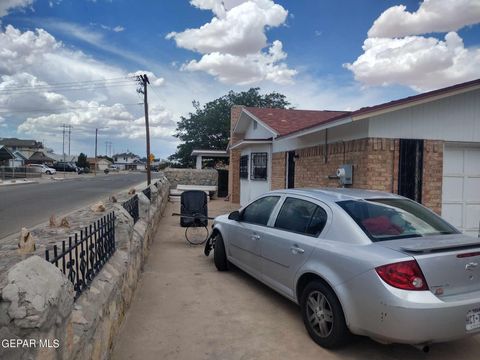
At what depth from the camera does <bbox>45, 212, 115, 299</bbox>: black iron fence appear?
2988mm

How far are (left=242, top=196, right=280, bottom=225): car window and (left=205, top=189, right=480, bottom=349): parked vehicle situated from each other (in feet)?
0.54

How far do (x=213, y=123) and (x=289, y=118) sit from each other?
22.1 metres

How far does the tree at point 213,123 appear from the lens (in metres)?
36.5

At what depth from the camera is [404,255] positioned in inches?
127

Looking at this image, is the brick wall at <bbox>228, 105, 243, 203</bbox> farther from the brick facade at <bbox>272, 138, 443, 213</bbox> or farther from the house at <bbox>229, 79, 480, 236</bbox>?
the brick facade at <bbox>272, 138, 443, 213</bbox>

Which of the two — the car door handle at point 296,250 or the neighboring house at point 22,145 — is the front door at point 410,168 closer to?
the car door handle at point 296,250

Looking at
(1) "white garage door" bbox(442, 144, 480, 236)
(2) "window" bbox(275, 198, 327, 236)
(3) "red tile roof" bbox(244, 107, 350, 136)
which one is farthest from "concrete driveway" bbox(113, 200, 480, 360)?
(3) "red tile roof" bbox(244, 107, 350, 136)

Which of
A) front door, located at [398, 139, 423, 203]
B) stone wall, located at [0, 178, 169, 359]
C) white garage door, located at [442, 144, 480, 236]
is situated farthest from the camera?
white garage door, located at [442, 144, 480, 236]

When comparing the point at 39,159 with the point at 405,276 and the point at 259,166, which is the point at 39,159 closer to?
the point at 259,166

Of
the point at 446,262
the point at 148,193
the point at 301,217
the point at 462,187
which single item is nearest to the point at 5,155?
the point at 148,193

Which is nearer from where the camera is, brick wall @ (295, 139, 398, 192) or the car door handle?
the car door handle

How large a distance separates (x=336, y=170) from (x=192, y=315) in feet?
16.6

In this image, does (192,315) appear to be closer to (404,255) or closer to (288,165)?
(404,255)

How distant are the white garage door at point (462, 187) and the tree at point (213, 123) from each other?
28.9 m
